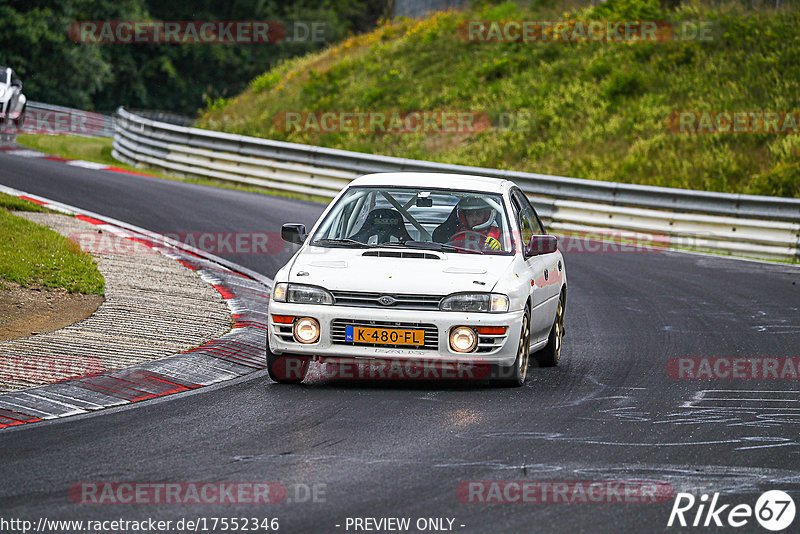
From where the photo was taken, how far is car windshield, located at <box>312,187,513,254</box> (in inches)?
356

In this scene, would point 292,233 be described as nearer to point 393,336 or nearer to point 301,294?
point 301,294

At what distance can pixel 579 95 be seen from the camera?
27.6 meters

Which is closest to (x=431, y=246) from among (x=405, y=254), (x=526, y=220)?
(x=405, y=254)

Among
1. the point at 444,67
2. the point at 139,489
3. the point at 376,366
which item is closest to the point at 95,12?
the point at 444,67

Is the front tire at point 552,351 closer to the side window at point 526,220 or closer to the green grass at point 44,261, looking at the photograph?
the side window at point 526,220

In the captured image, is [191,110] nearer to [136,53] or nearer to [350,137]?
[136,53]

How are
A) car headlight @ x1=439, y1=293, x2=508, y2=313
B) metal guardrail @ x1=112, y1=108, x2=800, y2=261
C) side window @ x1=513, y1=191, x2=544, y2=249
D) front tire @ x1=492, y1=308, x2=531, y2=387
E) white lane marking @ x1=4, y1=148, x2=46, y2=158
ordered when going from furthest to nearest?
white lane marking @ x1=4, y1=148, x2=46, y2=158, metal guardrail @ x1=112, y1=108, x2=800, y2=261, side window @ x1=513, y1=191, x2=544, y2=249, front tire @ x1=492, y1=308, x2=531, y2=387, car headlight @ x1=439, y1=293, x2=508, y2=313

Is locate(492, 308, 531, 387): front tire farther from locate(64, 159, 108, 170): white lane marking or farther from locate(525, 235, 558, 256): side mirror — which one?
locate(64, 159, 108, 170): white lane marking

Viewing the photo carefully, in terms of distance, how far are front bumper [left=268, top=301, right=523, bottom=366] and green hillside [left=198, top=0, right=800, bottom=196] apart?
47.2 feet

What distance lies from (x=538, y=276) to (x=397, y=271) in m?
1.47

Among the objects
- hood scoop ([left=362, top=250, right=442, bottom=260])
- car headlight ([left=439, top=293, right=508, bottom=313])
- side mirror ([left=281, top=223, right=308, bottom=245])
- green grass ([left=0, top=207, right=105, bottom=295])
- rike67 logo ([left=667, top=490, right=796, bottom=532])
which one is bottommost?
rike67 logo ([left=667, top=490, right=796, bottom=532])

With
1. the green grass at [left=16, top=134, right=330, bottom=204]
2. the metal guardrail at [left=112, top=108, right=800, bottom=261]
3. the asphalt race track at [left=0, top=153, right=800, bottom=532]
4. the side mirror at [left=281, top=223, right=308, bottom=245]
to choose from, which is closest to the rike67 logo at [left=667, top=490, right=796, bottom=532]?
the asphalt race track at [left=0, top=153, right=800, bottom=532]

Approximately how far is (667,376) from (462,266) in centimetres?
203

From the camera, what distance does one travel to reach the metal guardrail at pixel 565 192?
18.4m
